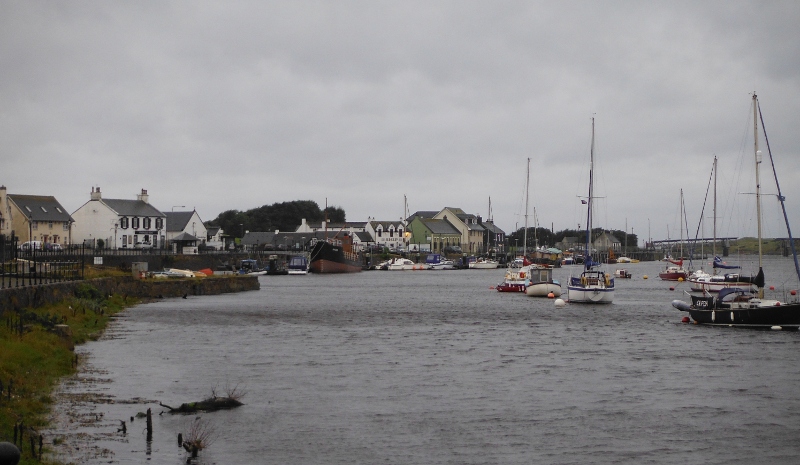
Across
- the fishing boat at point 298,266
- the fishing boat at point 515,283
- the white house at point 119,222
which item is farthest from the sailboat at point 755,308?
the fishing boat at point 298,266

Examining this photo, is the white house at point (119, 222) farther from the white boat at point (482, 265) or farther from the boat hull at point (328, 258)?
the white boat at point (482, 265)

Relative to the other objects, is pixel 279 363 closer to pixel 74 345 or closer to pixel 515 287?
pixel 74 345

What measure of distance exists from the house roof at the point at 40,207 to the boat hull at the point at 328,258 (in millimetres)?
45173

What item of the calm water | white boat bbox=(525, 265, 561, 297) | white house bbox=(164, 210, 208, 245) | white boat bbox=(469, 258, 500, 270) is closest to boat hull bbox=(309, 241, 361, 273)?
white house bbox=(164, 210, 208, 245)

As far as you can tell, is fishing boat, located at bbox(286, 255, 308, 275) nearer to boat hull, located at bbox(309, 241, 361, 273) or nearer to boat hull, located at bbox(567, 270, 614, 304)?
boat hull, located at bbox(309, 241, 361, 273)

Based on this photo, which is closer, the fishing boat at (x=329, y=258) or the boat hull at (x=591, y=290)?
the boat hull at (x=591, y=290)

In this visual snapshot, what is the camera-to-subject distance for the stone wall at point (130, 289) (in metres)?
35.6

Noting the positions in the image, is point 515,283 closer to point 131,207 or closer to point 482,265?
point 131,207

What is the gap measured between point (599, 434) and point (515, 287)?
67900mm

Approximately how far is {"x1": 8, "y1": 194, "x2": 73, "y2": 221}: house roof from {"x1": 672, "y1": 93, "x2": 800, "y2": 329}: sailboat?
9238 cm

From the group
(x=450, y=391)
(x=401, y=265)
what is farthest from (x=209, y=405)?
(x=401, y=265)

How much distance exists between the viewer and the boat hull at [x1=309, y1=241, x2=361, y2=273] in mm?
154250

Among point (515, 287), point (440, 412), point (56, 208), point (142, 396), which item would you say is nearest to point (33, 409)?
point (142, 396)

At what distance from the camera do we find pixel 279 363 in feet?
115
